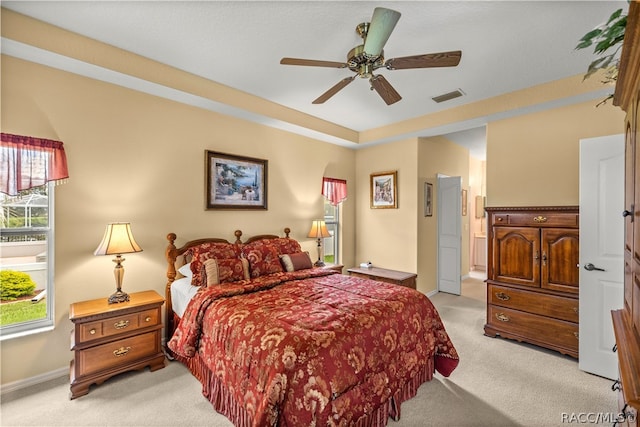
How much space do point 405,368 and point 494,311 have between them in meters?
1.92

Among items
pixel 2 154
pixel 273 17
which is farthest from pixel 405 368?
pixel 2 154

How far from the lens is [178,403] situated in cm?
225

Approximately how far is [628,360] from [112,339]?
3213mm

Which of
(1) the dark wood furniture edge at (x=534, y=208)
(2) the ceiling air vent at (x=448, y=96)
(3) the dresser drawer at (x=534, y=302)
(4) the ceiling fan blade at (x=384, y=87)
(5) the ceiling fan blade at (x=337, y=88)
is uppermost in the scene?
(2) the ceiling air vent at (x=448, y=96)

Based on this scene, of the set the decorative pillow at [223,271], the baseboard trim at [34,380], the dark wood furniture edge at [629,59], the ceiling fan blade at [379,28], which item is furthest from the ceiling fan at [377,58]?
the baseboard trim at [34,380]

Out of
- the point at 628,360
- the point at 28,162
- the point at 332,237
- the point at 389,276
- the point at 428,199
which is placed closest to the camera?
the point at 628,360

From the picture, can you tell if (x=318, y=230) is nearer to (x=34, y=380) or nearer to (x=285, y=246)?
(x=285, y=246)

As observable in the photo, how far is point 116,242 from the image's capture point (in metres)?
2.58

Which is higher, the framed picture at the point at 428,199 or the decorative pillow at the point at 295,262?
the framed picture at the point at 428,199

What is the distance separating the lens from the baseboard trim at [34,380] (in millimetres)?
2348

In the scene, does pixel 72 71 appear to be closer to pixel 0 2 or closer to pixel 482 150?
pixel 0 2

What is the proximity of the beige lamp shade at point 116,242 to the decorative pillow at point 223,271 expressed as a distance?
0.66 m

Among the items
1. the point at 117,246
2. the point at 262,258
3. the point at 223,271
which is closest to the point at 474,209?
the point at 262,258

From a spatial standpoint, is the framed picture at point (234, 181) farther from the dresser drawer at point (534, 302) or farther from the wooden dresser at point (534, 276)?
the dresser drawer at point (534, 302)
